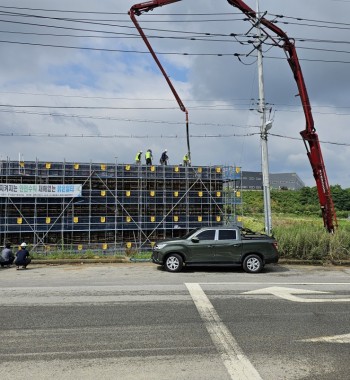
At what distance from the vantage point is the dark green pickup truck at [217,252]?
1340 cm

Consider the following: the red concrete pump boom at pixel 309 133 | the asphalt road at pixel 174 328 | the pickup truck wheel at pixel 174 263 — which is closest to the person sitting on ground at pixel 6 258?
the asphalt road at pixel 174 328

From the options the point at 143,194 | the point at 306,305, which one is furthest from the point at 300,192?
the point at 306,305

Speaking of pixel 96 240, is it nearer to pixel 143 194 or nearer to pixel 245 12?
pixel 143 194

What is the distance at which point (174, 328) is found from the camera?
6.73 m

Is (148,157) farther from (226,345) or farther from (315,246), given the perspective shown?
(226,345)

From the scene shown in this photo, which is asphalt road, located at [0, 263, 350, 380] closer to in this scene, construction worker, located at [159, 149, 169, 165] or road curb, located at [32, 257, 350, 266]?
road curb, located at [32, 257, 350, 266]

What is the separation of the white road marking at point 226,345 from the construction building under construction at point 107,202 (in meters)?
13.9

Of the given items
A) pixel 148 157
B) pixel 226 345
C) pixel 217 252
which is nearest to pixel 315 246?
pixel 217 252

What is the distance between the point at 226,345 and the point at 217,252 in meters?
7.61

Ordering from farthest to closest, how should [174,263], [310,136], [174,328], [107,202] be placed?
[107,202]
[310,136]
[174,263]
[174,328]

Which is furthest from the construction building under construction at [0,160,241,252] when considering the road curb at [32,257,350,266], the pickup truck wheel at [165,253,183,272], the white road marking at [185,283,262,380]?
the white road marking at [185,283,262,380]

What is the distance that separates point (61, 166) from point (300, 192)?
212 feet

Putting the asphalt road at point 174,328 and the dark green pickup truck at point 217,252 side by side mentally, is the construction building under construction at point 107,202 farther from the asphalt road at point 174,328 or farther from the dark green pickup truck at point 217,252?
the asphalt road at point 174,328

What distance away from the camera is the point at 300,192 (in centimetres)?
7831
